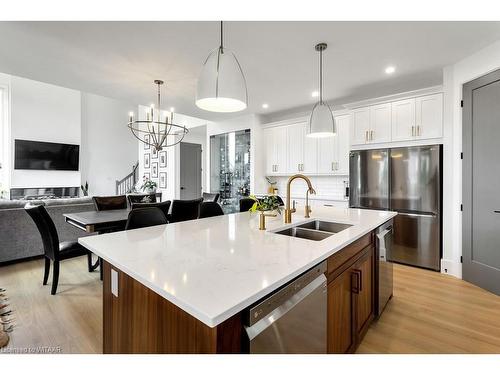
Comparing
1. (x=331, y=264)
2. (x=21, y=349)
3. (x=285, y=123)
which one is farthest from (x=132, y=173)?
(x=331, y=264)

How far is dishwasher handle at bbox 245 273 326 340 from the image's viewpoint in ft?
2.91

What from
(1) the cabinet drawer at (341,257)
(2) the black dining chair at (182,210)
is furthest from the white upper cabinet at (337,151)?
(1) the cabinet drawer at (341,257)

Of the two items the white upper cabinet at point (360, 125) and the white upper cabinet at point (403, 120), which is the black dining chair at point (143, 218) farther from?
the white upper cabinet at point (403, 120)

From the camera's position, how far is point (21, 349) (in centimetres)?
183

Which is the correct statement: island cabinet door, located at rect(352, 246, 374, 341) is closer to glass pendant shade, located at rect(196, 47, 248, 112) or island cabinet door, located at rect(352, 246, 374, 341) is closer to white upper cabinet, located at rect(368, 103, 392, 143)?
glass pendant shade, located at rect(196, 47, 248, 112)

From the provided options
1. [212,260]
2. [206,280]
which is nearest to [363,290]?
[212,260]

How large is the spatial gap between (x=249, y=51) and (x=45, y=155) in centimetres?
702

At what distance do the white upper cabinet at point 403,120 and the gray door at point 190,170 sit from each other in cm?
531

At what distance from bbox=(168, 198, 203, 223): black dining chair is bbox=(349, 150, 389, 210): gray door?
2.45 metres

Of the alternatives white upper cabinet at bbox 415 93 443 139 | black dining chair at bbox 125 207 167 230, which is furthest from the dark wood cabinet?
white upper cabinet at bbox 415 93 443 139

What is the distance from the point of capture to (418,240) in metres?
3.47

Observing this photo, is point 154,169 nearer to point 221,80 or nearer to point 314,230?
point 314,230
